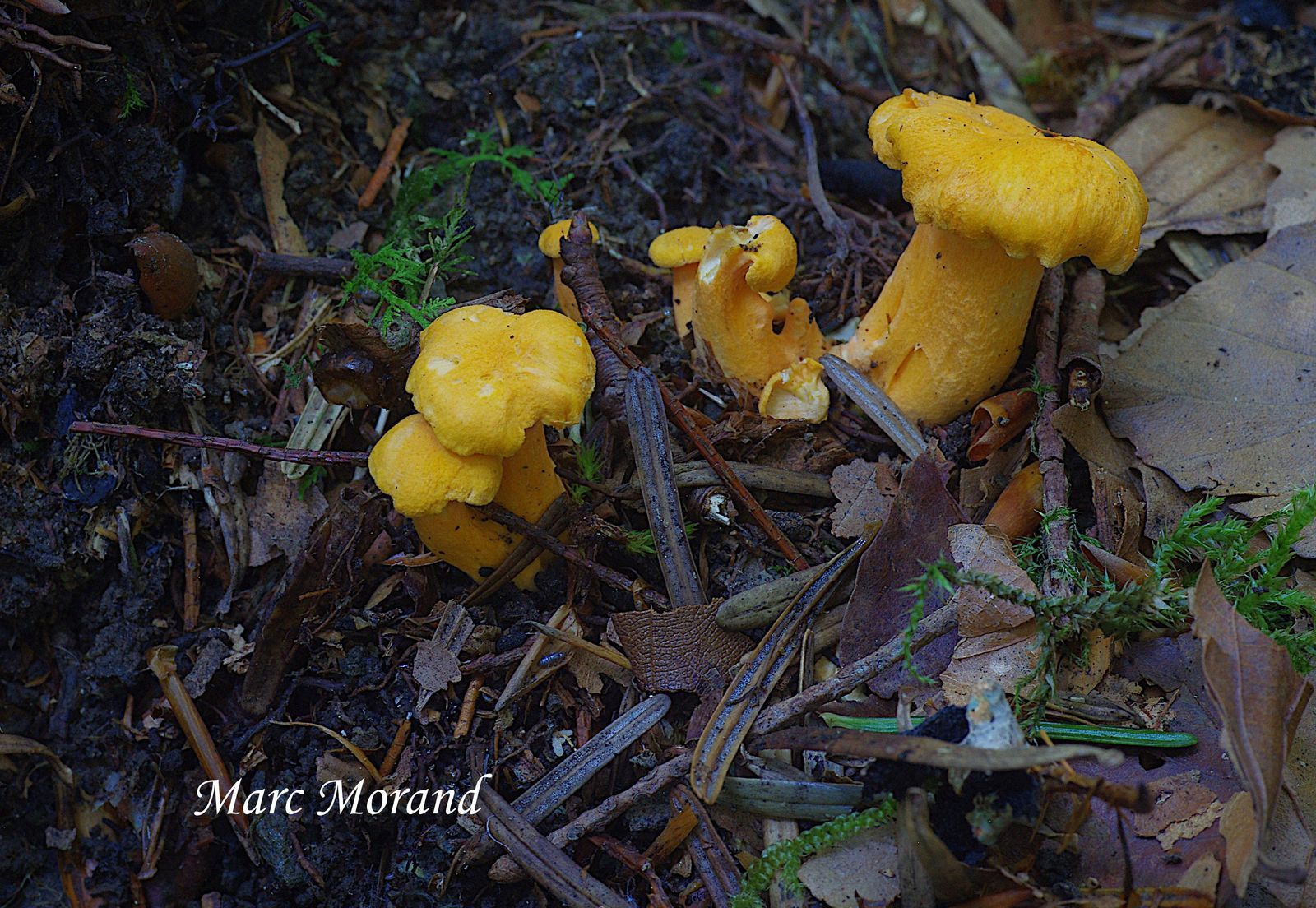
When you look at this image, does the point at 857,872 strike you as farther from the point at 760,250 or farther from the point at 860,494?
the point at 760,250

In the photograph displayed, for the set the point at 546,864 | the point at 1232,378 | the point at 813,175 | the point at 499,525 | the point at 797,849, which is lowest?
the point at 546,864

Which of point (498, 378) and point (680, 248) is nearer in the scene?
point (498, 378)

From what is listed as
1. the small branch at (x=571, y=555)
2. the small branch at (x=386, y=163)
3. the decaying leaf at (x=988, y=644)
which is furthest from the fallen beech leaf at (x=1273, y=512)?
the small branch at (x=386, y=163)

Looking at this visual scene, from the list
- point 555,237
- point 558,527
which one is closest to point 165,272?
point 555,237

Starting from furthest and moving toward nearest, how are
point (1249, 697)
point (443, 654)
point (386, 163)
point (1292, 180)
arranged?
1. point (386, 163)
2. point (1292, 180)
3. point (443, 654)
4. point (1249, 697)

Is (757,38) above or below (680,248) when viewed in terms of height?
above

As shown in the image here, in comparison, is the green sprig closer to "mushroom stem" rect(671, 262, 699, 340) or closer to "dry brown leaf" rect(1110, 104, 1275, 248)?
"mushroom stem" rect(671, 262, 699, 340)

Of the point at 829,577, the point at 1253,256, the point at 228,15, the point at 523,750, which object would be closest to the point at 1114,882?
the point at 829,577
